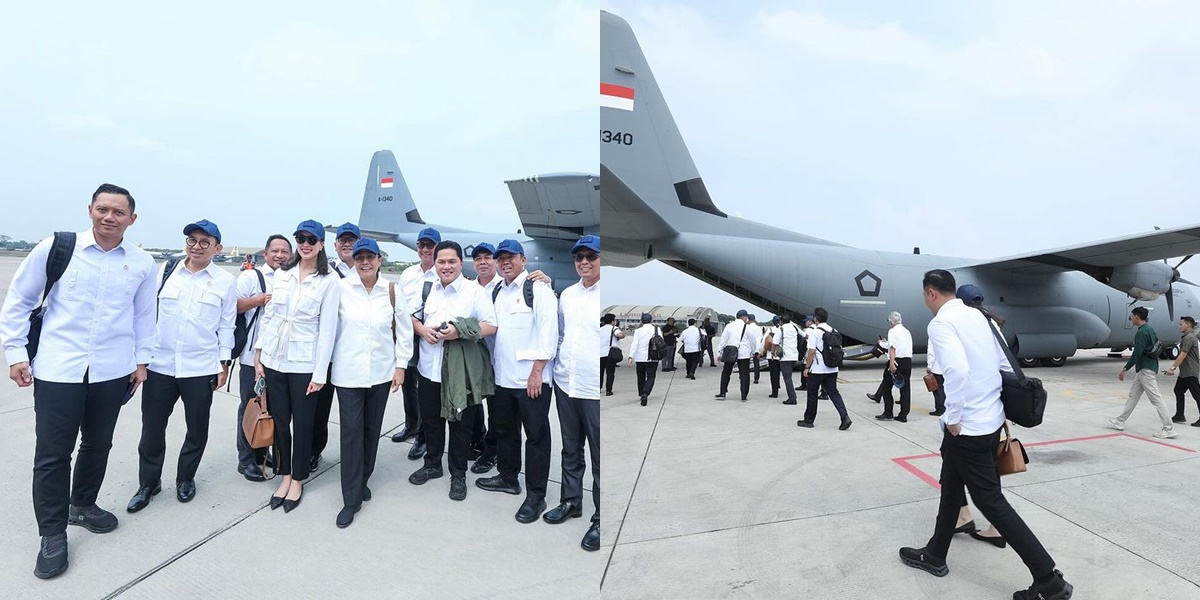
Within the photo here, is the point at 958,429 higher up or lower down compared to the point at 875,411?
higher up

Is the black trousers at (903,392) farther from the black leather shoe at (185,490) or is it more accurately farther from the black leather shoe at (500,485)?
the black leather shoe at (185,490)

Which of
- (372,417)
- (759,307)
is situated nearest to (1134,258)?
(759,307)

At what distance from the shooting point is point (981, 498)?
2508mm

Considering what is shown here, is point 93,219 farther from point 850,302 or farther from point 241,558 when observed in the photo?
point 850,302

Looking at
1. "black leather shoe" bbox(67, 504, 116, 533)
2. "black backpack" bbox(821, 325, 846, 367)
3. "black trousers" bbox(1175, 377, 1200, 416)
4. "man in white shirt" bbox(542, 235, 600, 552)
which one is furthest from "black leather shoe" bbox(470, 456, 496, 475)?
"black trousers" bbox(1175, 377, 1200, 416)

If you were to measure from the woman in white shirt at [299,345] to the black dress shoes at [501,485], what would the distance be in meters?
1.05

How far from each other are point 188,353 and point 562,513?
236cm

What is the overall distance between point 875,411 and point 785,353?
1397 millimetres

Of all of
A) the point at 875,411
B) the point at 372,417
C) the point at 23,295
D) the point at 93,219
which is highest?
the point at 93,219

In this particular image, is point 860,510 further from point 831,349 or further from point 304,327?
point 304,327

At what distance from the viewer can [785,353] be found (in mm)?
7777

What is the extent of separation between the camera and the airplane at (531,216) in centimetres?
1445

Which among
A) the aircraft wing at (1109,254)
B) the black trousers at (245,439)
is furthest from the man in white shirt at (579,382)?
the aircraft wing at (1109,254)

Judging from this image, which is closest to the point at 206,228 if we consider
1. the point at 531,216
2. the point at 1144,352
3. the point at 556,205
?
the point at 1144,352
